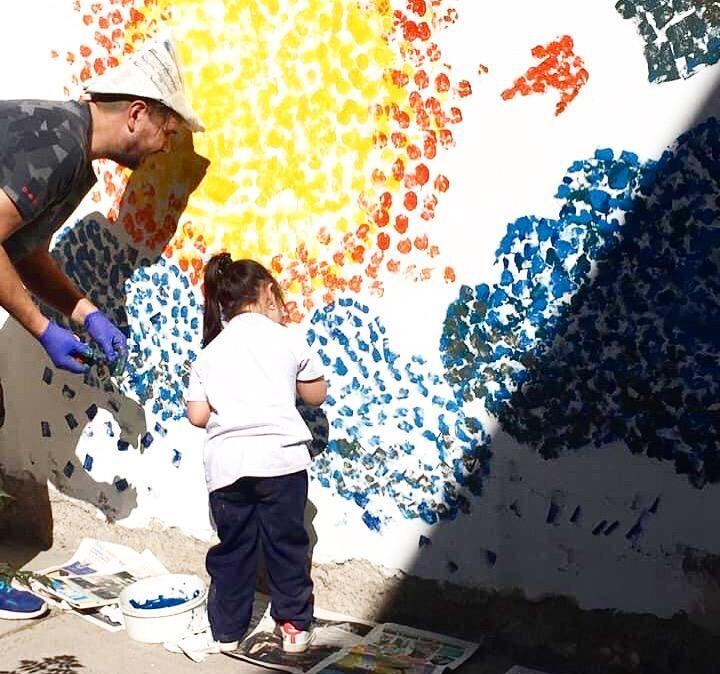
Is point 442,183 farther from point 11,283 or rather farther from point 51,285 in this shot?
point 51,285

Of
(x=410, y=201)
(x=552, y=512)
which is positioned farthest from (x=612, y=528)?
(x=410, y=201)

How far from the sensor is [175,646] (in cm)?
289

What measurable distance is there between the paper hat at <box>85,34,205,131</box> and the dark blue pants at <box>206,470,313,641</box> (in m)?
1.02

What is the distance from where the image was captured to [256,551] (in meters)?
2.86

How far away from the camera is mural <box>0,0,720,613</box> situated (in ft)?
7.75

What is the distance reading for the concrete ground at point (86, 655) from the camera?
2.76m

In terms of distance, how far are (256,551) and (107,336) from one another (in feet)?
2.45

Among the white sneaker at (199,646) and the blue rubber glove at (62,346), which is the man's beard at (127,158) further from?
the white sneaker at (199,646)

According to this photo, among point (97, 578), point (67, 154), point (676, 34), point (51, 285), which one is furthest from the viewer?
point (97, 578)

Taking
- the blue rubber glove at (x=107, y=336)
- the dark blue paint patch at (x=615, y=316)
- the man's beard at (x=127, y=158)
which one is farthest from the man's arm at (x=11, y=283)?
the dark blue paint patch at (x=615, y=316)

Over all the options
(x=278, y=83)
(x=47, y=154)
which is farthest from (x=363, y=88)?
(x=47, y=154)

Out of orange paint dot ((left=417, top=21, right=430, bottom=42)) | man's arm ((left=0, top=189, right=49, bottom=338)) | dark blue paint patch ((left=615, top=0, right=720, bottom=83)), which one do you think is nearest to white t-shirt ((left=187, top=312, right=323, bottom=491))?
man's arm ((left=0, top=189, right=49, bottom=338))

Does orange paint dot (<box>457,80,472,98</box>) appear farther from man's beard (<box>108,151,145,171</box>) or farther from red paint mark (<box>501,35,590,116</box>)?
man's beard (<box>108,151,145,171</box>)

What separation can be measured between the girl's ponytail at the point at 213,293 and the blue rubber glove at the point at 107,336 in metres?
0.30
